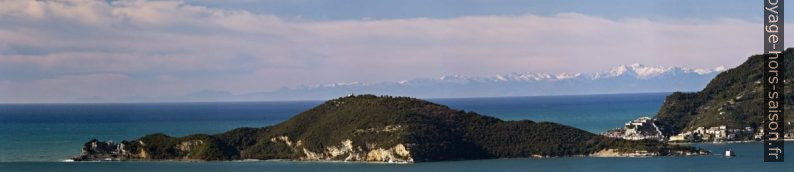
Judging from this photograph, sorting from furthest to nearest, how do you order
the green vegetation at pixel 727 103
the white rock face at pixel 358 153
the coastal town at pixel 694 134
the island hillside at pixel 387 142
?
the green vegetation at pixel 727 103, the coastal town at pixel 694 134, the island hillside at pixel 387 142, the white rock face at pixel 358 153

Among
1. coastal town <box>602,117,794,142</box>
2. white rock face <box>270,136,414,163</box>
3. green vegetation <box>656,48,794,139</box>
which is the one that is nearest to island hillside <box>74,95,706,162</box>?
white rock face <box>270,136,414,163</box>

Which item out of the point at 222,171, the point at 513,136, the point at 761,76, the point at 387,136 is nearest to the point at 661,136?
the point at 761,76

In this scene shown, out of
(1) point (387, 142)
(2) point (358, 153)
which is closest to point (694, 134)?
(1) point (387, 142)

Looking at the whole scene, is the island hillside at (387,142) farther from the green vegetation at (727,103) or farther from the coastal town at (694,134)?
the green vegetation at (727,103)

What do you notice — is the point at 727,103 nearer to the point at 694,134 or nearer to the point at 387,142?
the point at 694,134

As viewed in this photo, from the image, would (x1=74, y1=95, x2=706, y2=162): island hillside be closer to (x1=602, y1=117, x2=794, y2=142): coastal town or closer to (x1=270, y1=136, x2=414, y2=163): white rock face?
(x1=270, y1=136, x2=414, y2=163): white rock face

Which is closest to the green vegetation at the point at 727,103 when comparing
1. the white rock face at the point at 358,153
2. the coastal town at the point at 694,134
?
the coastal town at the point at 694,134
